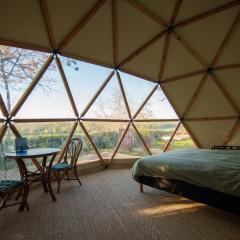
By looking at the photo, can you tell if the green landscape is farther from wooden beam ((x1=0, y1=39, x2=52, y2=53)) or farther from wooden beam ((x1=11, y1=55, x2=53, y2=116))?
wooden beam ((x1=0, y1=39, x2=52, y2=53))

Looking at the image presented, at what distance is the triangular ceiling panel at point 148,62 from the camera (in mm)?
5793

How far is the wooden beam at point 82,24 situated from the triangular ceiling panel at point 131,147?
145 inches

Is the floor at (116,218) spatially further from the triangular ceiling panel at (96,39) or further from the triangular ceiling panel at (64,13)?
the triangular ceiling panel at (64,13)

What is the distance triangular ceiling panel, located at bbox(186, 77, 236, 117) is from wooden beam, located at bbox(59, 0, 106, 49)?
3883mm

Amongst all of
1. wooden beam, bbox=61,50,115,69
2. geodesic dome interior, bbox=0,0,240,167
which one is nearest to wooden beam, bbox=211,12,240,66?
geodesic dome interior, bbox=0,0,240,167

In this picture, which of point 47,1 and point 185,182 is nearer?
point 185,182

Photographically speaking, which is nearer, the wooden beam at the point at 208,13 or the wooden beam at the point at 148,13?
the wooden beam at the point at 208,13

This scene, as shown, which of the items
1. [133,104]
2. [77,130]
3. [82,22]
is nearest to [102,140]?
[77,130]

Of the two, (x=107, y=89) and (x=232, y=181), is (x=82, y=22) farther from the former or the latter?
(x=232, y=181)

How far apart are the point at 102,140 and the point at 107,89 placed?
1.71 m

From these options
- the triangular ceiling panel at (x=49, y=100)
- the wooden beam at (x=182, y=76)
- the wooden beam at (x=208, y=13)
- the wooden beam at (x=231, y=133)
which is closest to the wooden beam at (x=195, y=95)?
the wooden beam at (x=182, y=76)

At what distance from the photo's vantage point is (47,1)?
3.86 m

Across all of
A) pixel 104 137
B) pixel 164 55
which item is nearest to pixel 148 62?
pixel 164 55

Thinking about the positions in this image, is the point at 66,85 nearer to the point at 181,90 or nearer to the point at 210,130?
the point at 181,90
